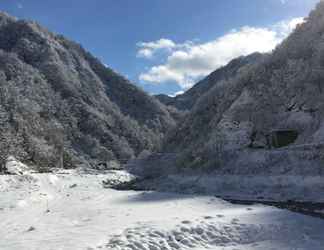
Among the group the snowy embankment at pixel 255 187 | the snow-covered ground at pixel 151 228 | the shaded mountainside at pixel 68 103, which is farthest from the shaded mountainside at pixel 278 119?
the shaded mountainside at pixel 68 103

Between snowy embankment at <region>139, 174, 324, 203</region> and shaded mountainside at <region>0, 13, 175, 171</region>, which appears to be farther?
shaded mountainside at <region>0, 13, 175, 171</region>

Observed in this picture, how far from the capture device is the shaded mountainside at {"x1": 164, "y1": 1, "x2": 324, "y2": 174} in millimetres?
30114

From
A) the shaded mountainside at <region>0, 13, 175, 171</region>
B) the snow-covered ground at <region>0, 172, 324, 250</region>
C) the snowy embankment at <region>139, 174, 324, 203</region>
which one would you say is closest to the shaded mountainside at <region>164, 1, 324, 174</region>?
the snowy embankment at <region>139, 174, 324, 203</region>

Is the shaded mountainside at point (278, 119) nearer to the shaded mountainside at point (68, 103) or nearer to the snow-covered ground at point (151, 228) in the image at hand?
the snow-covered ground at point (151, 228)

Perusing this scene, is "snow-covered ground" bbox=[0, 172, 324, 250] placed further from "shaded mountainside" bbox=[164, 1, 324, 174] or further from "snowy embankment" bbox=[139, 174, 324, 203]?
"shaded mountainside" bbox=[164, 1, 324, 174]

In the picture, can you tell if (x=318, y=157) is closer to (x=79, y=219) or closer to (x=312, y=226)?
(x=312, y=226)

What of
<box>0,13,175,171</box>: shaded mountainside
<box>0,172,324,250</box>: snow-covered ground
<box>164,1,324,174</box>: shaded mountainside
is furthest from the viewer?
<box>0,13,175,171</box>: shaded mountainside

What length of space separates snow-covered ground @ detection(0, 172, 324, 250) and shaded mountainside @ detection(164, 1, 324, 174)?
11.1 metres

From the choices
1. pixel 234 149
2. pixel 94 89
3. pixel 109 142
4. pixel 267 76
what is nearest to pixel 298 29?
pixel 267 76

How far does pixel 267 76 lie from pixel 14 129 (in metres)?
47.0

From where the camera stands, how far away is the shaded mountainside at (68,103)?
8588 cm

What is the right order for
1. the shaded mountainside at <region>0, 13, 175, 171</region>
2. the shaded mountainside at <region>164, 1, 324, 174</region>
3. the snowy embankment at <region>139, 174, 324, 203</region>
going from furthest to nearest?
the shaded mountainside at <region>0, 13, 175, 171</region> < the shaded mountainside at <region>164, 1, 324, 174</region> < the snowy embankment at <region>139, 174, 324, 203</region>

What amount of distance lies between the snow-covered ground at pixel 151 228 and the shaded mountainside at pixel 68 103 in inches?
2124

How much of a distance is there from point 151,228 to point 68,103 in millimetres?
113320
